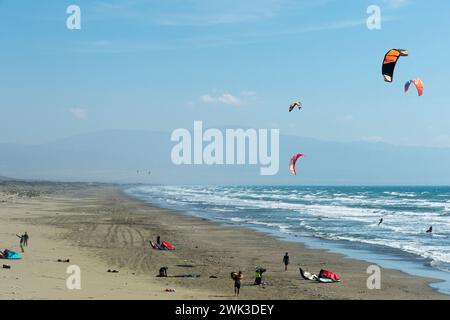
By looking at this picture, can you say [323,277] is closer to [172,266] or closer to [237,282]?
[237,282]

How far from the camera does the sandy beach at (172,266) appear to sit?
16.2 metres

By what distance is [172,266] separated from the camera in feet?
69.7

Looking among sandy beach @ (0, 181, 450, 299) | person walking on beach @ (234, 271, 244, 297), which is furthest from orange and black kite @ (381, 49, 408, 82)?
person walking on beach @ (234, 271, 244, 297)

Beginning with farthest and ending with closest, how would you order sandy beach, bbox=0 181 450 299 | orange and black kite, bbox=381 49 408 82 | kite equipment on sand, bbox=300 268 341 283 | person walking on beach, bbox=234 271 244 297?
orange and black kite, bbox=381 49 408 82 → kite equipment on sand, bbox=300 268 341 283 → sandy beach, bbox=0 181 450 299 → person walking on beach, bbox=234 271 244 297

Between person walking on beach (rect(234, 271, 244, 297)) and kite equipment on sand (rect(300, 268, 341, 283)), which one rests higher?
person walking on beach (rect(234, 271, 244, 297))

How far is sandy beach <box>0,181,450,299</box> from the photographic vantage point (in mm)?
16156

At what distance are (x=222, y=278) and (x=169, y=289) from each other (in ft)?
10.1

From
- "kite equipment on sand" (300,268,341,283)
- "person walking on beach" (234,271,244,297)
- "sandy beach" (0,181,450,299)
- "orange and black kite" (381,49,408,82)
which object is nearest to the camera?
"person walking on beach" (234,271,244,297)

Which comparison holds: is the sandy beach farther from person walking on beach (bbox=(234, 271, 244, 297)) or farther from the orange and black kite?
the orange and black kite

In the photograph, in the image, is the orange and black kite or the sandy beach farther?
the orange and black kite

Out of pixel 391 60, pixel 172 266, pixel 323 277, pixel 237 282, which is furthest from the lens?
pixel 391 60

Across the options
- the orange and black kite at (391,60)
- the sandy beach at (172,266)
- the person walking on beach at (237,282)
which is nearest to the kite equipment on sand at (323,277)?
the sandy beach at (172,266)

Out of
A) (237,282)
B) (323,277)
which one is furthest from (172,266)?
(237,282)
